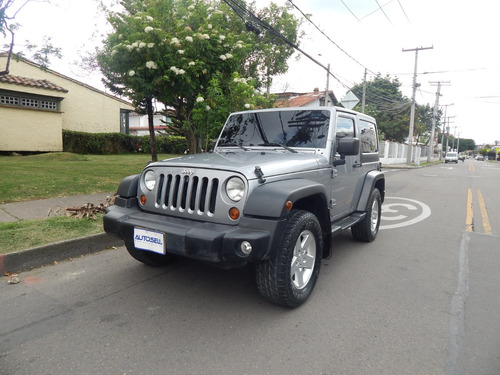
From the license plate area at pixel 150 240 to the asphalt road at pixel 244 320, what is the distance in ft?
1.83

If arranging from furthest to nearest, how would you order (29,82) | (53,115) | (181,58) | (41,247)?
(53,115)
(29,82)
(181,58)
(41,247)

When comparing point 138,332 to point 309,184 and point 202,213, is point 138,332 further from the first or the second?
point 309,184

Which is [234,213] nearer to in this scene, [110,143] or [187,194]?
[187,194]

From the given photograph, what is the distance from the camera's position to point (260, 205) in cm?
258

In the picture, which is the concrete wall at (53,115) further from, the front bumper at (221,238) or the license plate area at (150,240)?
the front bumper at (221,238)

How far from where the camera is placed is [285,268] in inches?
106

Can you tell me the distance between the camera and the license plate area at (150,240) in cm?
272

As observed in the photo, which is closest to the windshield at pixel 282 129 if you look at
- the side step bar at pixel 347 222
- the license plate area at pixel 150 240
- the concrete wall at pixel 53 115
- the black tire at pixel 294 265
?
the side step bar at pixel 347 222

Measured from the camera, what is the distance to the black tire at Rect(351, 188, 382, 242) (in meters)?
4.80

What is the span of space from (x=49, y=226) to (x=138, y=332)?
9.13 feet

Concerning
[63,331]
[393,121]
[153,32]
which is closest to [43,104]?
[153,32]

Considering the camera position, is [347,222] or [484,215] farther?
[484,215]

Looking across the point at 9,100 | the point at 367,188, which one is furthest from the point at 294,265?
the point at 9,100

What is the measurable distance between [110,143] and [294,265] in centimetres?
2112
